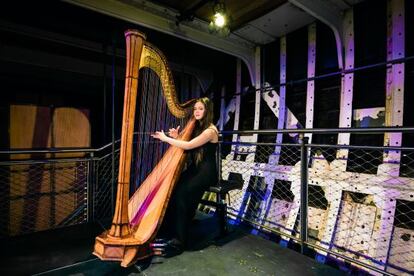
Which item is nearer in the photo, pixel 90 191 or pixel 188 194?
pixel 188 194

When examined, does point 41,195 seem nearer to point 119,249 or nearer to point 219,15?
point 119,249

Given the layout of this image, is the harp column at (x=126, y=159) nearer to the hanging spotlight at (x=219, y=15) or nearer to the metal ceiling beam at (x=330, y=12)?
the hanging spotlight at (x=219, y=15)

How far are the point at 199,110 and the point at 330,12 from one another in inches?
86.0

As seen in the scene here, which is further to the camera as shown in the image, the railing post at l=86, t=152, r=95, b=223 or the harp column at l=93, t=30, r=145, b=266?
the railing post at l=86, t=152, r=95, b=223

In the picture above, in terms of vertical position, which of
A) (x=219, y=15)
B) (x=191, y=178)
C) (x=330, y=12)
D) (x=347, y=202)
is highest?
(x=330, y=12)

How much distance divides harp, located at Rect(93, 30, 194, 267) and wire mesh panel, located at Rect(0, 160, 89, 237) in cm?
135

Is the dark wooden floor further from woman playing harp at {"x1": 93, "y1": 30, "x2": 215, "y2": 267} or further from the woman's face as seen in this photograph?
the woman's face

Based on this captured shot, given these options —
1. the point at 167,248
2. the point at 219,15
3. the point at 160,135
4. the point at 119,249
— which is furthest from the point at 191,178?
the point at 219,15

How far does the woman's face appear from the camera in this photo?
2156 millimetres

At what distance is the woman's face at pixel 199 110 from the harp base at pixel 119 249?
1.13m

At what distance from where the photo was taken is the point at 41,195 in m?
2.95

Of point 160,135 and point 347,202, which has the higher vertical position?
point 160,135

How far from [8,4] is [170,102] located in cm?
259

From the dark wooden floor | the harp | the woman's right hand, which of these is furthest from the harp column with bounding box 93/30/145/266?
the woman's right hand
